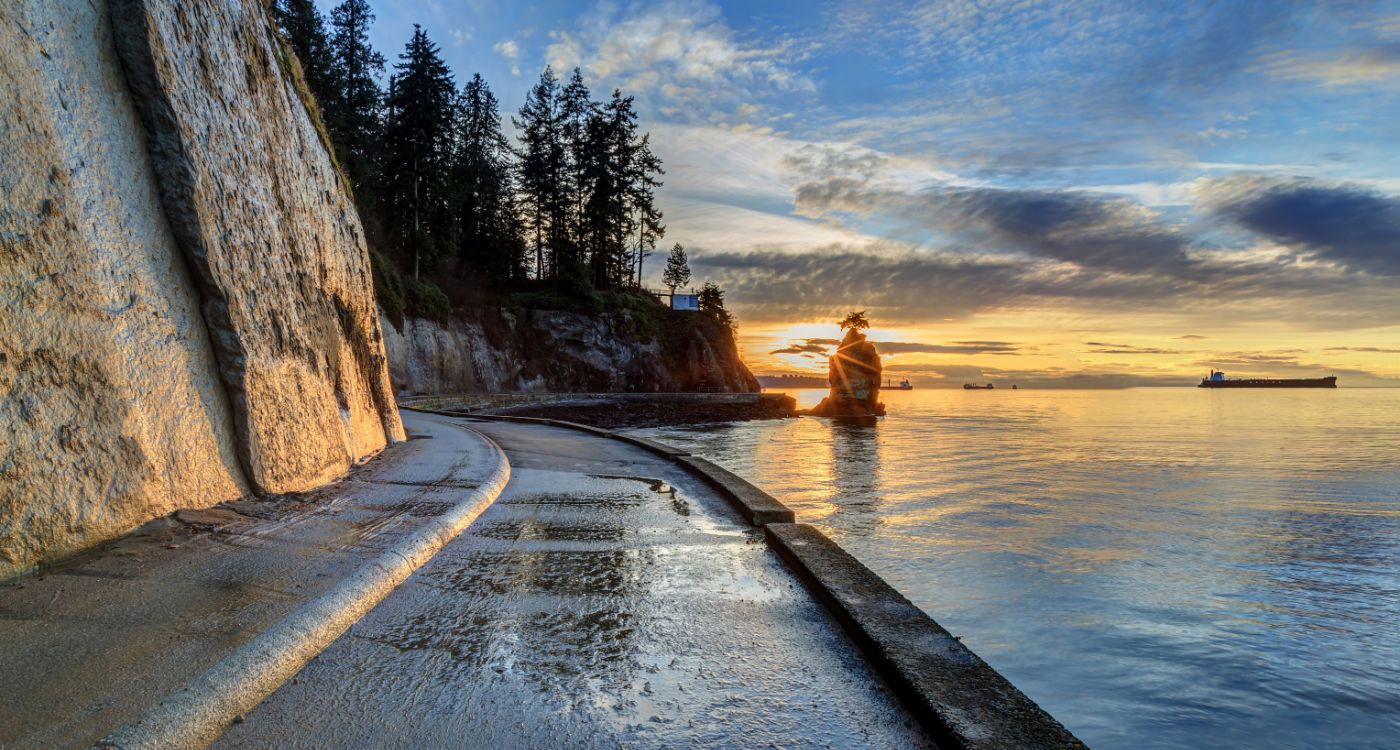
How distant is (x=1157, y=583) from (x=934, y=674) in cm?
Answer: 626

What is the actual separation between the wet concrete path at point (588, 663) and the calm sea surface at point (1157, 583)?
7.13 feet

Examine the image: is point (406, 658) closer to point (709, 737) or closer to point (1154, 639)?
point (709, 737)

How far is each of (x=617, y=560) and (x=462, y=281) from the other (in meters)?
47.1

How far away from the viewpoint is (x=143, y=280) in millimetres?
4484

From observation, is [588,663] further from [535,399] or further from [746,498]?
[535,399]

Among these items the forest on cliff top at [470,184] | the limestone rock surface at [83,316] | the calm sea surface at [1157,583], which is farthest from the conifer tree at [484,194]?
the limestone rock surface at [83,316]

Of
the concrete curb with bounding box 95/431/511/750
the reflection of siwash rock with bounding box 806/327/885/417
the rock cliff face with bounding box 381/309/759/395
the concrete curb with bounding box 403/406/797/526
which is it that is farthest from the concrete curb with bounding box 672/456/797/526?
the reflection of siwash rock with bounding box 806/327/885/417

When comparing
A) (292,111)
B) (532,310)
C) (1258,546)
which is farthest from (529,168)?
(1258,546)

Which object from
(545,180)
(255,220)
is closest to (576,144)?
(545,180)

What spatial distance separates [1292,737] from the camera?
13.4ft

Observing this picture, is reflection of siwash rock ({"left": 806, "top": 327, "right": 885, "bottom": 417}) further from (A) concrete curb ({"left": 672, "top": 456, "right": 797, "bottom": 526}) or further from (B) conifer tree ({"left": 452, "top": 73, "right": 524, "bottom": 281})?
(A) concrete curb ({"left": 672, "top": 456, "right": 797, "bottom": 526})

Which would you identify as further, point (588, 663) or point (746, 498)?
point (746, 498)

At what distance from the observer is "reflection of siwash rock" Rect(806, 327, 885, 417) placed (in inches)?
2079

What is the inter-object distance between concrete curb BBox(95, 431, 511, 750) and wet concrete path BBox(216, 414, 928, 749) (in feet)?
0.25
